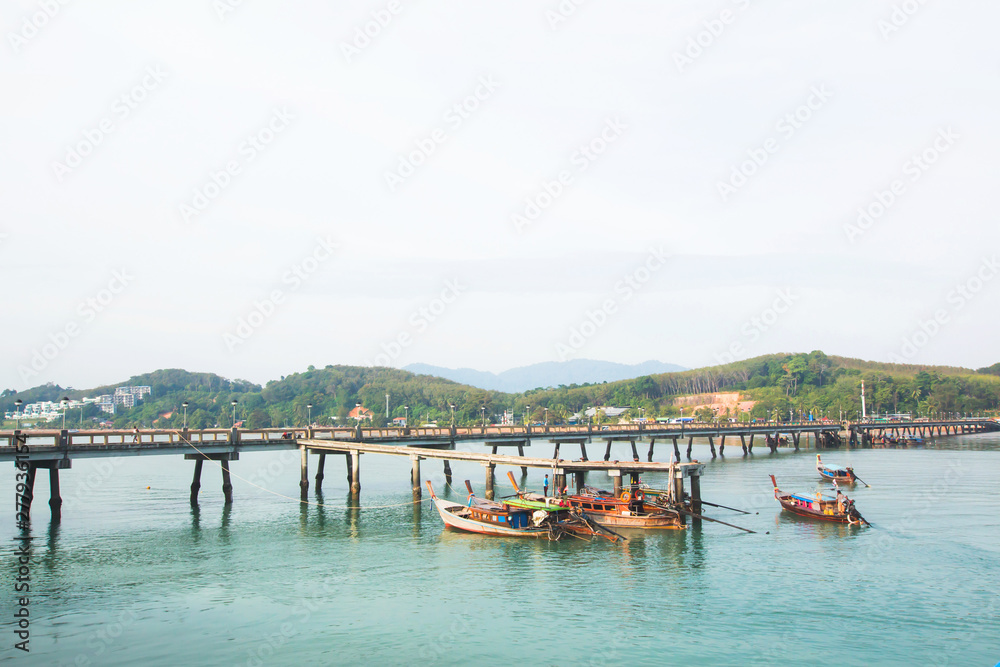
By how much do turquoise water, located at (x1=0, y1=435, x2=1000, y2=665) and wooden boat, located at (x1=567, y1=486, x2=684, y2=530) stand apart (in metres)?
1.38

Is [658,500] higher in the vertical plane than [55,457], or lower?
lower

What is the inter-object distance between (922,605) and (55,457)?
5186 cm

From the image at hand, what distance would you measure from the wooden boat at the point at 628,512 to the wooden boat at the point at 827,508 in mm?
10102

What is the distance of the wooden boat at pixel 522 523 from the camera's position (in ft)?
147

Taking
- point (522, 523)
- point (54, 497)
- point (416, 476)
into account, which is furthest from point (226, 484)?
point (522, 523)

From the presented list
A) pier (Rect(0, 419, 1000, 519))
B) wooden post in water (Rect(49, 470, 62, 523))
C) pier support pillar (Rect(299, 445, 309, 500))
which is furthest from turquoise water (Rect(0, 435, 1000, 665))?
pier (Rect(0, 419, 1000, 519))

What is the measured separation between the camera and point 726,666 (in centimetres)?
2386

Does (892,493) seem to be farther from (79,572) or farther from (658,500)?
(79,572)

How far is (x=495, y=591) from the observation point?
3269 centimetres

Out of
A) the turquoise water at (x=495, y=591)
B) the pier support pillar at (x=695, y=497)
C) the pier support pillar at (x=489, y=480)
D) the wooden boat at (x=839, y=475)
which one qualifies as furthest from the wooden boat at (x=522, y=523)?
the wooden boat at (x=839, y=475)

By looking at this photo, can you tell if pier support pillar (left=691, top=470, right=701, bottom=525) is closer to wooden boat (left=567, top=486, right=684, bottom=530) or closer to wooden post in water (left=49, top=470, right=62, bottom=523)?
wooden boat (left=567, top=486, right=684, bottom=530)

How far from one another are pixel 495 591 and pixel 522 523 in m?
12.5

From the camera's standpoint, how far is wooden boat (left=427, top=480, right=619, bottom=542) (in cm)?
4472

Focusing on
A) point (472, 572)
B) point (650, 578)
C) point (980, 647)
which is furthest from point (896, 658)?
point (472, 572)
